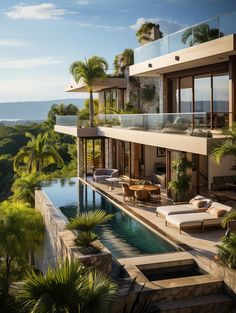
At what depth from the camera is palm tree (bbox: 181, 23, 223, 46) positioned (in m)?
18.3

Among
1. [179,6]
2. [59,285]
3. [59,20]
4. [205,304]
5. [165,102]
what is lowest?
[205,304]

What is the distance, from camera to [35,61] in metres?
94.0

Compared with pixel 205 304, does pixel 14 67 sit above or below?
above

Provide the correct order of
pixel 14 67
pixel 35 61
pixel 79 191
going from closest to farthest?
pixel 79 191
pixel 14 67
pixel 35 61

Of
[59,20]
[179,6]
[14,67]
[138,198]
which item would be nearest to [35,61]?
[14,67]

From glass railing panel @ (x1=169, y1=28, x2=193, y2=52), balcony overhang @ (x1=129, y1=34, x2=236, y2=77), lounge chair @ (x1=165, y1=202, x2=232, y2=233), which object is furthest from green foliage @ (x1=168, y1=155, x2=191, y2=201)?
glass railing panel @ (x1=169, y1=28, x2=193, y2=52)

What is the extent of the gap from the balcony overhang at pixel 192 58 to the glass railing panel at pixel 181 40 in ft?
0.93

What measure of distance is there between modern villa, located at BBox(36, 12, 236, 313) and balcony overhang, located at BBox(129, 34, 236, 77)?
41 mm

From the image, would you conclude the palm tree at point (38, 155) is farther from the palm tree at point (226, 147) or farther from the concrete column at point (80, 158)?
the palm tree at point (226, 147)

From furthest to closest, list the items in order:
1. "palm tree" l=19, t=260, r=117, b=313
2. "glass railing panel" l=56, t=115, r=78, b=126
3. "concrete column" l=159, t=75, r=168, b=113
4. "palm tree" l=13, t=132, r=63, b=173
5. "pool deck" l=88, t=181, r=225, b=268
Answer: "palm tree" l=13, t=132, r=63, b=173
"glass railing panel" l=56, t=115, r=78, b=126
"concrete column" l=159, t=75, r=168, b=113
"pool deck" l=88, t=181, r=225, b=268
"palm tree" l=19, t=260, r=117, b=313

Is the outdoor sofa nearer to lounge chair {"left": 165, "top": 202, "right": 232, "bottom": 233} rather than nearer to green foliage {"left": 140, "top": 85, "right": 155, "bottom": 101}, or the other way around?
green foliage {"left": 140, "top": 85, "right": 155, "bottom": 101}

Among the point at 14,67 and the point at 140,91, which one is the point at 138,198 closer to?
the point at 140,91

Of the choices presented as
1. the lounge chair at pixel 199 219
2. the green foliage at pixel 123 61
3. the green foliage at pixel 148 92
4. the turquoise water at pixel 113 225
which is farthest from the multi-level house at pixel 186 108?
the green foliage at pixel 123 61

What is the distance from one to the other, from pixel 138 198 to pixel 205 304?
9.86 meters
